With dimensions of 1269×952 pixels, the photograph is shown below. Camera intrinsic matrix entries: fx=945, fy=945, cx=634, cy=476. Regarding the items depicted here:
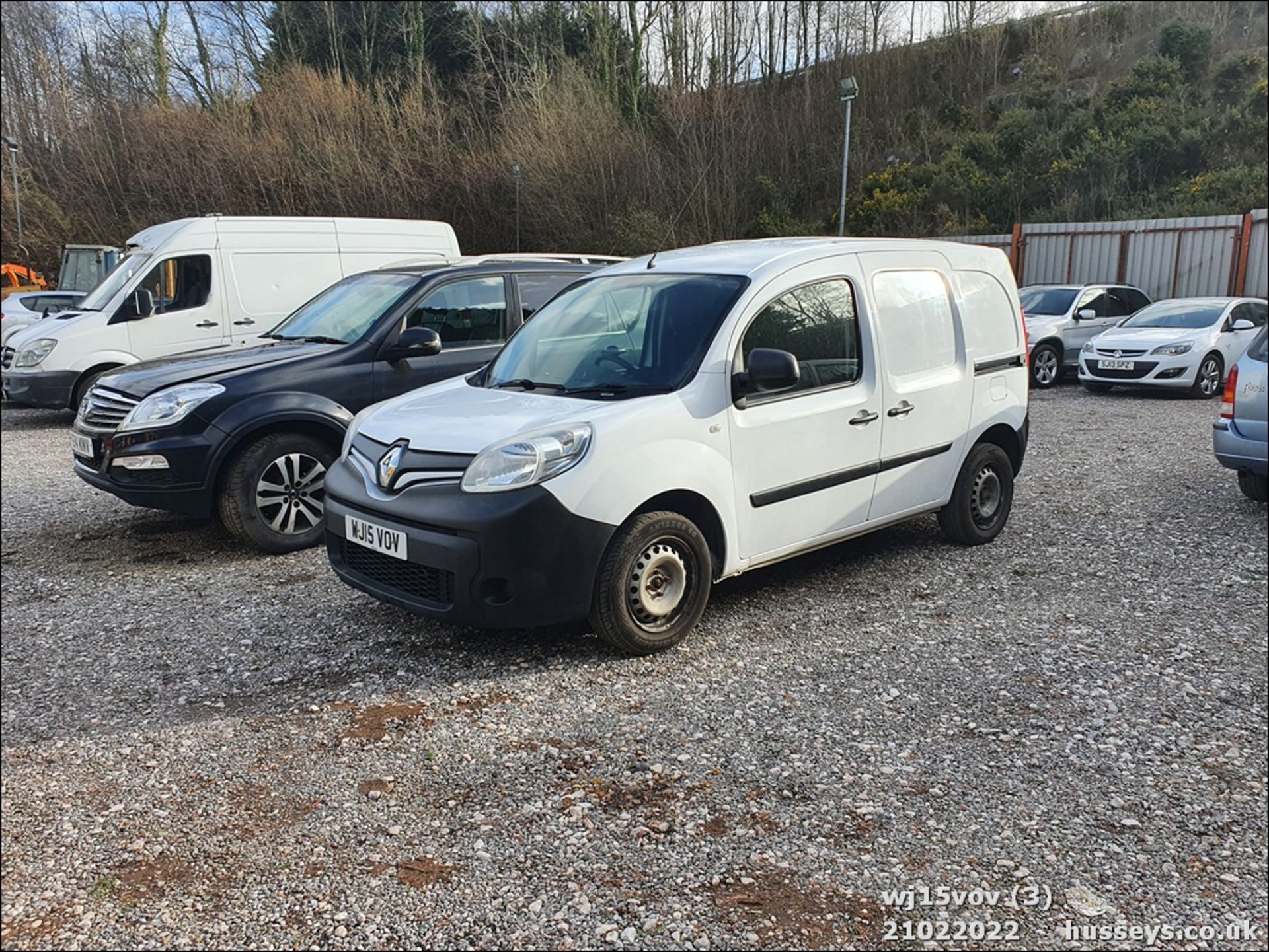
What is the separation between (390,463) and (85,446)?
2.76m

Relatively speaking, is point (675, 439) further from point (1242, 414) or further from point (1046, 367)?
point (1046, 367)

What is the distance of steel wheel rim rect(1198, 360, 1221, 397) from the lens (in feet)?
41.8

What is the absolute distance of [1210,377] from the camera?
12.9 meters

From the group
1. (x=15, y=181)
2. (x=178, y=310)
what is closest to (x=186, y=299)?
(x=178, y=310)

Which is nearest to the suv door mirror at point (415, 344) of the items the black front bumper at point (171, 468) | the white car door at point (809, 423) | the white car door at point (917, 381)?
the black front bumper at point (171, 468)

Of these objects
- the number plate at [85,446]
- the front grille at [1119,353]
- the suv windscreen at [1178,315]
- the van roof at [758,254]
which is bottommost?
the front grille at [1119,353]

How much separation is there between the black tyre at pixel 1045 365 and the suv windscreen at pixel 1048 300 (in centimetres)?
80

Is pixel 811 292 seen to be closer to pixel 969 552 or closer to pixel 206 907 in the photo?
pixel 969 552

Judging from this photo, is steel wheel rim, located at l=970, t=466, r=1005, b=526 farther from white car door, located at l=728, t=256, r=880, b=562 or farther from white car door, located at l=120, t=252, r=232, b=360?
white car door, located at l=120, t=252, r=232, b=360

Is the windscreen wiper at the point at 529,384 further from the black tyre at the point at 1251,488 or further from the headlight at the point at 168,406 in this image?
the black tyre at the point at 1251,488

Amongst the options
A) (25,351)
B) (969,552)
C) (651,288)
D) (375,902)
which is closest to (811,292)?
(651,288)

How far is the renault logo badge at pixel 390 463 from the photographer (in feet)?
13.4

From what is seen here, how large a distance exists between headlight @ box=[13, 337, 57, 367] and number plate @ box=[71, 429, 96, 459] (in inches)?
206

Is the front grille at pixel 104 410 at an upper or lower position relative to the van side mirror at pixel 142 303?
lower
